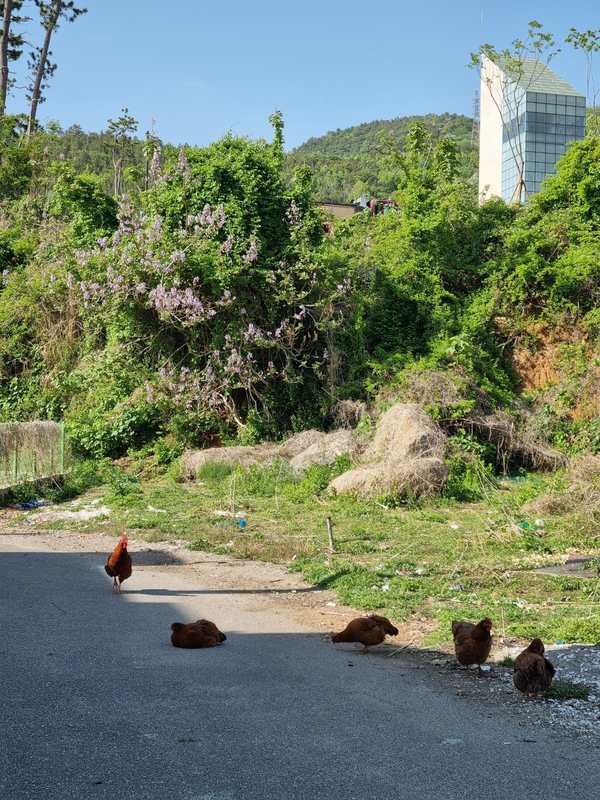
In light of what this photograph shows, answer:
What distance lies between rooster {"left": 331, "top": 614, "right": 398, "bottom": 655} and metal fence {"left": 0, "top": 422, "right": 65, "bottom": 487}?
8.98 metres

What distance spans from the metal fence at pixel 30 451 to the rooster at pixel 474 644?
9925 millimetres

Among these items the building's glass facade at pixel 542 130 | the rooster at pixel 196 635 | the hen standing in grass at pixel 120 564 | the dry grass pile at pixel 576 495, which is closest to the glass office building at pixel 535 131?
the building's glass facade at pixel 542 130

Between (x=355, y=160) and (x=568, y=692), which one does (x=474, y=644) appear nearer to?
(x=568, y=692)

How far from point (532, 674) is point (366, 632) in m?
1.44

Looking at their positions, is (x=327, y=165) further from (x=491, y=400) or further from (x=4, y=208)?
(x=491, y=400)

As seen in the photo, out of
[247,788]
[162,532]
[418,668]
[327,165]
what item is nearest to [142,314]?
[162,532]

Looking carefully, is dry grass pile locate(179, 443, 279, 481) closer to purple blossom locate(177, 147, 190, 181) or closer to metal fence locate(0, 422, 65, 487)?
metal fence locate(0, 422, 65, 487)

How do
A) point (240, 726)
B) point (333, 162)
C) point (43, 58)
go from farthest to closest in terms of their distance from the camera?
1. point (333, 162)
2. point (43, 58)
3. point (240, 726)

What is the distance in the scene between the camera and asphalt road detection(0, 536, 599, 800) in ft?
10.9

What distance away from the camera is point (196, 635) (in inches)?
214

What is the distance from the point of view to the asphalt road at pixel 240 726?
10.9 feet

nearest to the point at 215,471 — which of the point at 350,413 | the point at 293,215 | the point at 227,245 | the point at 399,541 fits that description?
the point at 350,413

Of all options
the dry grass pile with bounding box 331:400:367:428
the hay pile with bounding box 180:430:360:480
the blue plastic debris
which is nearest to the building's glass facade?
the dry grass pile with bounding box 331:400:367:428

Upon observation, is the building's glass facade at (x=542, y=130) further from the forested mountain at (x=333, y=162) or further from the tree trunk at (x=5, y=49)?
the tree trunk at (x=5, y=49)
